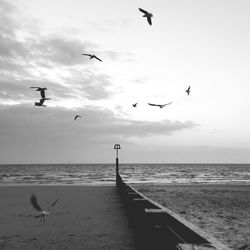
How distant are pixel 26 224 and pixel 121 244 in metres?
3.74

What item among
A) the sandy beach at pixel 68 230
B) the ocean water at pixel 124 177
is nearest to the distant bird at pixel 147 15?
the sandy beach at pixel 68 230

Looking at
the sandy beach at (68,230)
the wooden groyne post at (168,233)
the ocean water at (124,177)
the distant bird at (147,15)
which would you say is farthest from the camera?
the ocean water at (124,177)

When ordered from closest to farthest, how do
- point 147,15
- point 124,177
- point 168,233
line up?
point 168,233 → point 147,15 → point 124,177

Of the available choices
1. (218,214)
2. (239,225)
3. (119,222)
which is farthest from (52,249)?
(218,214)

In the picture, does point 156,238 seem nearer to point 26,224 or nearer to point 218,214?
point 26,224

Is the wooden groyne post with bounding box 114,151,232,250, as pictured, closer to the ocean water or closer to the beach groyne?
the beach groyne

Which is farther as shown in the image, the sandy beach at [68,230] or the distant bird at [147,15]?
the distant bird at [147,15]

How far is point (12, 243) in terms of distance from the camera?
23.7 feet

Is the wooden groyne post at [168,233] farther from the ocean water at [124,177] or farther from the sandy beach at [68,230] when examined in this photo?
the ocean water at [124,177]

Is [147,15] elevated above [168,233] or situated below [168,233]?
above

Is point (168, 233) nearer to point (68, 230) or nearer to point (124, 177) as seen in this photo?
point (68, 230)

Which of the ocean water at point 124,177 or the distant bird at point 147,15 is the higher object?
the distant bird at point 147,15

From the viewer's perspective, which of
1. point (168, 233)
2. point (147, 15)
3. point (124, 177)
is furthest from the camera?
point (124, 177)

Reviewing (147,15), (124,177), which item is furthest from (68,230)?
(124,177)
